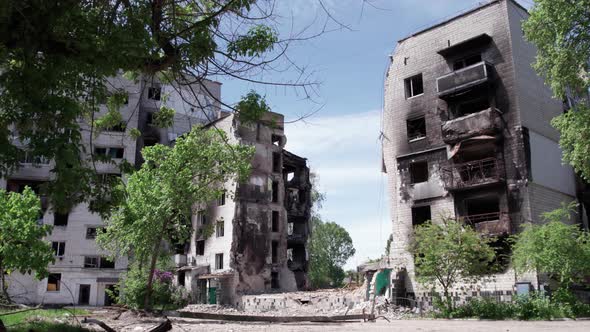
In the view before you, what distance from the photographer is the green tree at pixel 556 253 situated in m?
20.0

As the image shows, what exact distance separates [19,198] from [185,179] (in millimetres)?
9135

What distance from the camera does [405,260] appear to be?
2870 centimetres

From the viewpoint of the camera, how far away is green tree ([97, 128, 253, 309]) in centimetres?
2680

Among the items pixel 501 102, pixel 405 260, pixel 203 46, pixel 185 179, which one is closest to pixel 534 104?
pixel 501 102

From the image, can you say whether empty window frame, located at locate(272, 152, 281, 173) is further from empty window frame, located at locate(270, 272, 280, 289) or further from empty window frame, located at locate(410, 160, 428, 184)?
empty window frame, located at locate(410, 160, 428, 184)

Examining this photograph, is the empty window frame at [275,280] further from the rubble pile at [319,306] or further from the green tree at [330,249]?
the green tree at [330,249]

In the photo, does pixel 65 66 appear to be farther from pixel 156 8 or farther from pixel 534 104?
pixel 534 104

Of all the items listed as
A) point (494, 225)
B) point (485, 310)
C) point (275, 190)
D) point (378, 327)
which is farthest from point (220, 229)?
point (378, 327)

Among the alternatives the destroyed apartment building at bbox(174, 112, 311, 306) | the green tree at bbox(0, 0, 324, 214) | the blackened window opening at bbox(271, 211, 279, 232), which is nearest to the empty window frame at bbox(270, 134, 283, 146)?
the destroyed apartment building at bbox(174, 112, 311, 306)

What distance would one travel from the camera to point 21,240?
17.8m

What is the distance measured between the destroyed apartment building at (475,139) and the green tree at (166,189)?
10223mm

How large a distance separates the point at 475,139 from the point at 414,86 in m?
6.66

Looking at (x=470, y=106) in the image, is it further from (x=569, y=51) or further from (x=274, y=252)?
(x=274, y=252)

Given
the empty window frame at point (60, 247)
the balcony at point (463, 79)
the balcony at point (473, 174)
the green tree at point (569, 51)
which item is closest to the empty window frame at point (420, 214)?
the balcony at point (473, 174)
